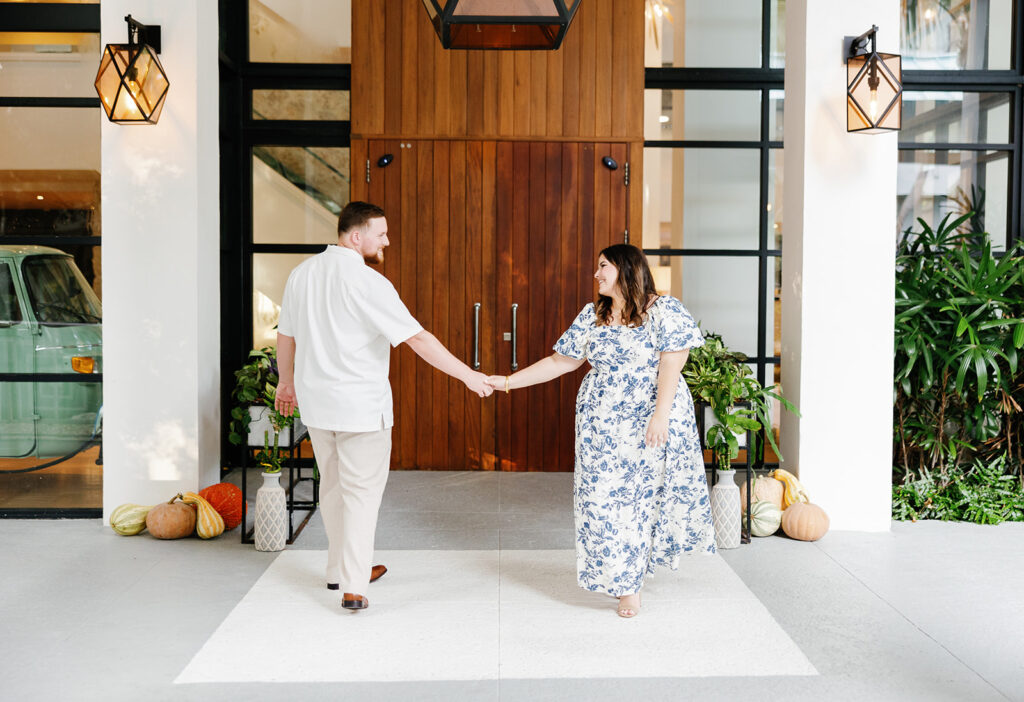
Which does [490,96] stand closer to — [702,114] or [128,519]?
[702,114]

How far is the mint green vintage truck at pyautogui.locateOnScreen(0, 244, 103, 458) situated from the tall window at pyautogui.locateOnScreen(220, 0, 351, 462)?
119cm

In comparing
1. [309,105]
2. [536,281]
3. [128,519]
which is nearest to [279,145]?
[309,105]

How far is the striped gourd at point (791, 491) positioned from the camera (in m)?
4.50

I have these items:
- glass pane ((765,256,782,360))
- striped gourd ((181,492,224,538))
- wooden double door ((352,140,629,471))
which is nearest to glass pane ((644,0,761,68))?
wooden double door ((352,140,629,471))

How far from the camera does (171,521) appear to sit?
428cm

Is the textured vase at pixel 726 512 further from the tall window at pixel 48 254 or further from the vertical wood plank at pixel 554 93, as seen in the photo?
the tall window at pixel 48 254

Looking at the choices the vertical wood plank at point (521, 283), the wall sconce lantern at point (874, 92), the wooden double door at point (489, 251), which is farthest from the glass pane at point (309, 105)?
the wall sconce lantern at point (874, 92)

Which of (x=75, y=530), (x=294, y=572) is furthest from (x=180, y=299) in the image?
(x=294, y=572)

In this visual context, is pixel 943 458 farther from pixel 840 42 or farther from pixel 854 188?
pixel 840 42

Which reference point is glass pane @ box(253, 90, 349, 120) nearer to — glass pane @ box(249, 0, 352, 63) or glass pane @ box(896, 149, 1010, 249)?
glass pane @ box(249, 0, 352, 63)

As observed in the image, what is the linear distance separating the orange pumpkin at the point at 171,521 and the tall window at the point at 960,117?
4.96 metres

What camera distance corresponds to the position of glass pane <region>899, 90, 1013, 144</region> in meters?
5.89

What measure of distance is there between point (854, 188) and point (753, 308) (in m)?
1.58

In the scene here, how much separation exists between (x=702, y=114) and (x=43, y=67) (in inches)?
162
